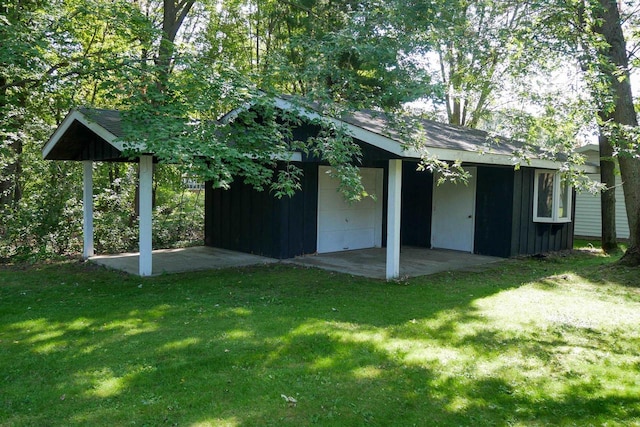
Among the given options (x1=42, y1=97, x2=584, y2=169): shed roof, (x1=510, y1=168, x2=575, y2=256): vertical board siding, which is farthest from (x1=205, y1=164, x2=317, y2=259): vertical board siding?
(x1=510, y1=168, x2=575, y2=256): vertical board siding

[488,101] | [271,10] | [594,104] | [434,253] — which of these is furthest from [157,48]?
[271,10]

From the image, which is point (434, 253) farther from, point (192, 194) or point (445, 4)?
point (192, 194)

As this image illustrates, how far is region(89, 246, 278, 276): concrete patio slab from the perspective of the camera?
29.4 ft

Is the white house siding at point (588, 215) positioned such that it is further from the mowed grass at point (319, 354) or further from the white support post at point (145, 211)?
the white support post at point (145, 211)

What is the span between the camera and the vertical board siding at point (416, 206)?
11820 mm

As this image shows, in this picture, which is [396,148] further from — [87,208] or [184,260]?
[87,208]

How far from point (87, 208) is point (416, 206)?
7.09 meters

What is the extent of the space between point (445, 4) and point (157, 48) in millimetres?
4373

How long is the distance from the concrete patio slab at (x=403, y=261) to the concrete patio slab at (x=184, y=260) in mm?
1014

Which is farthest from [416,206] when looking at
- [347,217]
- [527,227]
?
[527,227]

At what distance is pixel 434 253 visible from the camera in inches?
425

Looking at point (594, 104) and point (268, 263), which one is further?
point (268, 263)

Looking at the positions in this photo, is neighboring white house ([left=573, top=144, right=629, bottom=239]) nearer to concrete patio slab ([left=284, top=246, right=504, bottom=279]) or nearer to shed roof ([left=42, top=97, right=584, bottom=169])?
shed roof ([left=42, top=97, right=584, bottom=169])

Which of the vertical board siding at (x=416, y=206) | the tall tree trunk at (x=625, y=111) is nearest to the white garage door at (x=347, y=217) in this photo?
the vertical board siding at (x=416, y=206)
